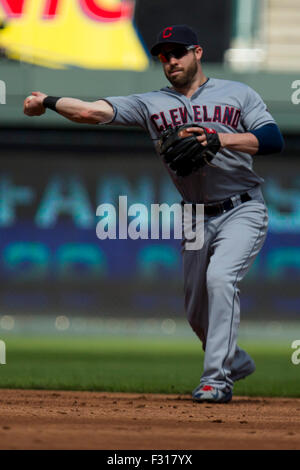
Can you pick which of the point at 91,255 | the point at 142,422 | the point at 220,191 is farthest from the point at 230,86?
the point at 91,255

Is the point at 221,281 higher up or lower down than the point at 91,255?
lower down

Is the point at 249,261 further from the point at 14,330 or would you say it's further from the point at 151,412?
the point at 14,330

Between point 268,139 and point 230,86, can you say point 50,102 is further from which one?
point 268,139

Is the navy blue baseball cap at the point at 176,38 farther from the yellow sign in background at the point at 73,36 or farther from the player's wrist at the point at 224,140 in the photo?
the yellow sign in background at the point at 73,36

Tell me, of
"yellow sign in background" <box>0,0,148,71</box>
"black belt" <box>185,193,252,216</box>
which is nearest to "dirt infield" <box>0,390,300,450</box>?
"black belt" <box>185,193,252,216</box>

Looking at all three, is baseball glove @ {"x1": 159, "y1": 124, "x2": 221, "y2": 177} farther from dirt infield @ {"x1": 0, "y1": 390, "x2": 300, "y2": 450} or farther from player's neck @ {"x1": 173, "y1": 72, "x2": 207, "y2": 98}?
dirt infield @ {"x1": 0, "y1": 390, "x2": 300, "y2": 450}

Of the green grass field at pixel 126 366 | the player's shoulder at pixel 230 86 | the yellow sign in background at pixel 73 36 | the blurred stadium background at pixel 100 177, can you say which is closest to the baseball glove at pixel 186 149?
the player's shoulder at pixel 230 86
